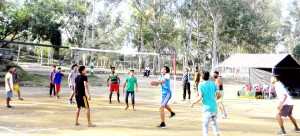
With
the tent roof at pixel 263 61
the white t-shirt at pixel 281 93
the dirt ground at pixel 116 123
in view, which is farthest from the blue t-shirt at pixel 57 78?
the tent roof at pixel 263 61

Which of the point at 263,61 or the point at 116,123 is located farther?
the point at 263,61

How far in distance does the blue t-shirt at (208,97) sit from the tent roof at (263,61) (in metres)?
13.8

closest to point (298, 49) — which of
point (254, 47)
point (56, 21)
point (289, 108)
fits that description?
point (254, 47)

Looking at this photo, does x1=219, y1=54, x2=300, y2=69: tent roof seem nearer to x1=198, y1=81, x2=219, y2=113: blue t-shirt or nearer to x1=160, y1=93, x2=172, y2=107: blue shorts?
x1=160, y1=93, x2=172, y2=107: blue shorts

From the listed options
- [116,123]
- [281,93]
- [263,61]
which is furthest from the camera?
[263,61]

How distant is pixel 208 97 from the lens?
20.2 ft

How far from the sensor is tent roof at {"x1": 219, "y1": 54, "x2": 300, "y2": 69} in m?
19.2

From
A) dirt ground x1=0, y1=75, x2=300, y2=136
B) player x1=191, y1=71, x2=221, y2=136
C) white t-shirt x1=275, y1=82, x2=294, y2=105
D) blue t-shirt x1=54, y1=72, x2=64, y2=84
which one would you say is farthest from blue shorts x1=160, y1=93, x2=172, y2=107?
blue t-shirt x1=54, y1=72, x2=64, y2=84

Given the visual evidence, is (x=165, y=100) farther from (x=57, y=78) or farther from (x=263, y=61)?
(x=263, y=61)

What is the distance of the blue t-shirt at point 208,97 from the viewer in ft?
20.1

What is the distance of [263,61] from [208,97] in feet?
48.5

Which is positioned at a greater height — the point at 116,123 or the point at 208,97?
the point at 208,97

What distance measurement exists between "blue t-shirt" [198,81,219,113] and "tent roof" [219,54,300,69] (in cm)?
1377

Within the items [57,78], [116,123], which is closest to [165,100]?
[116,123]
